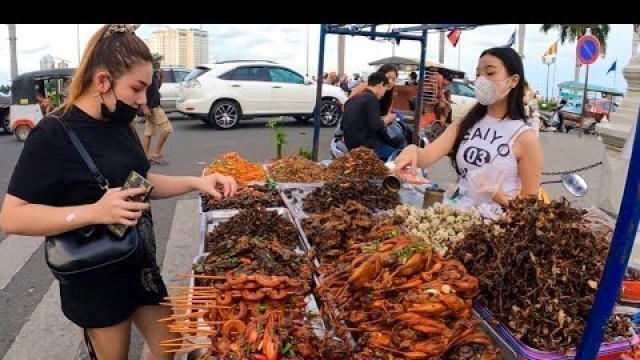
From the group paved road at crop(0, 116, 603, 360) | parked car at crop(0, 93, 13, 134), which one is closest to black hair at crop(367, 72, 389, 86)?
paved road at crop(0, 116, 603, 360)

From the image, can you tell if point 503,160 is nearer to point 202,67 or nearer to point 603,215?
point 603,215

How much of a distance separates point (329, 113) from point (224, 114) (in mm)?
3511

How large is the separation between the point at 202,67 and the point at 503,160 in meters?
14.7

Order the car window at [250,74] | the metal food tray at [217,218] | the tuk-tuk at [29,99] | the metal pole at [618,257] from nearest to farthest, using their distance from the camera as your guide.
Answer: the metal pole at [618,257] < the metal food tray at [217,218] < the tuk-tuk at [29,99] < the car window at [250,74]

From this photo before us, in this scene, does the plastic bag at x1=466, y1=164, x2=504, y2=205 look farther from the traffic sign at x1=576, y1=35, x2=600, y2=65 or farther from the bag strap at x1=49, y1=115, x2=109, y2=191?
the traffic sign at x1=576, y1=35, x2=600, y2=65

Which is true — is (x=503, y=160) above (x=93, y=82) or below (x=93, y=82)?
below

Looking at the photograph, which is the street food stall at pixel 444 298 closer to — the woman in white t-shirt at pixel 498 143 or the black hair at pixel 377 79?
the woman in white t-shirt at pixel 498 143

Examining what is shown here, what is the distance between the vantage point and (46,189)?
6.71 feet

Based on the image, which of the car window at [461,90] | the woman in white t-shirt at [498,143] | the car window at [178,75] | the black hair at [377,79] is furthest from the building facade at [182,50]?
the woman in white t-shirt at [498,143]

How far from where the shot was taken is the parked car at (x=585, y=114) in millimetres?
21134

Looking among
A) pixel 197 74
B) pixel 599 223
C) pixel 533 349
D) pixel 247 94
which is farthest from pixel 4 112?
pixel 533 349

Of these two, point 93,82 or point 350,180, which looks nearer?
point 93,82

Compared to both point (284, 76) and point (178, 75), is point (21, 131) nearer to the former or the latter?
point (178, 75)

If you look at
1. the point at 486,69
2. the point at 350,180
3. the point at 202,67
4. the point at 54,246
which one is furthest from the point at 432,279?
the point at 202,67
